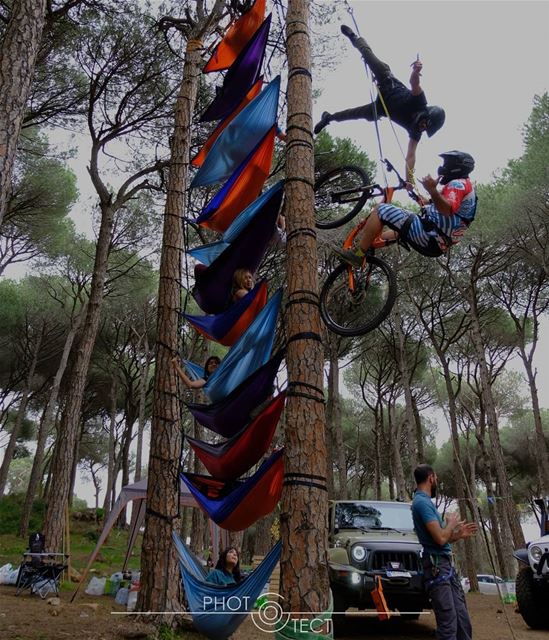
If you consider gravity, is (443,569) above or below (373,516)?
below

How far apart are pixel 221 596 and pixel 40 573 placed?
421cm

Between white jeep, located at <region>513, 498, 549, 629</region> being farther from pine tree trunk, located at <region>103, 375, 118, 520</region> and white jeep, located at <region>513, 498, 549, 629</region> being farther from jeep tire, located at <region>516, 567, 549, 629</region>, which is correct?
pine tree trunk, located at <region>103, 375, 118, 520</region>

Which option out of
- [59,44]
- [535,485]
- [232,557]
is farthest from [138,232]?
[535,485]

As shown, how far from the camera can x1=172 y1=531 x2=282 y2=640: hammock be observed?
8.59 feet

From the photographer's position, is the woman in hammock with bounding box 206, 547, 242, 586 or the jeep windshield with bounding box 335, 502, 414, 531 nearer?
the woman in hammock with bounding box 206, 547, 242, 586

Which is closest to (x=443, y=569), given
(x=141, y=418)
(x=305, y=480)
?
(x=305, y=480)

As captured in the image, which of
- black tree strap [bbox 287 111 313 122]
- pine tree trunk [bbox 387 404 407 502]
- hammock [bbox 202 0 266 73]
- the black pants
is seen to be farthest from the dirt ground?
hammock [bbox 202 0 266 73]

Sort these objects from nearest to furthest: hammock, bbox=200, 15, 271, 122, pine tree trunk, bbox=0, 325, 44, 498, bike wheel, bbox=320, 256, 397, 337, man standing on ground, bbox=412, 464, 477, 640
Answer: man standing on ground, bbox=412, 464, 477, 640, bike wheel, bbox=320, 256, 397, 337, hammock, bbox=200, 15, 271, 122, pine tree trunk, bbox=0, 325, 44, 498

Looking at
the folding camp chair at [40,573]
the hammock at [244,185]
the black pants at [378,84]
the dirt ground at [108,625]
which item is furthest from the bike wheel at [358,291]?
the folding camp chair at [40,573]

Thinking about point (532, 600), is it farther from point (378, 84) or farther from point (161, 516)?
point (378, 84)

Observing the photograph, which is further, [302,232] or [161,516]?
[161,516]

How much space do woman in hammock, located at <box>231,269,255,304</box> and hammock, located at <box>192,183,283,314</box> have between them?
31mm

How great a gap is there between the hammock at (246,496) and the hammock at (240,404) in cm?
36

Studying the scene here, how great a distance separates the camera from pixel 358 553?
4574 millimetres
